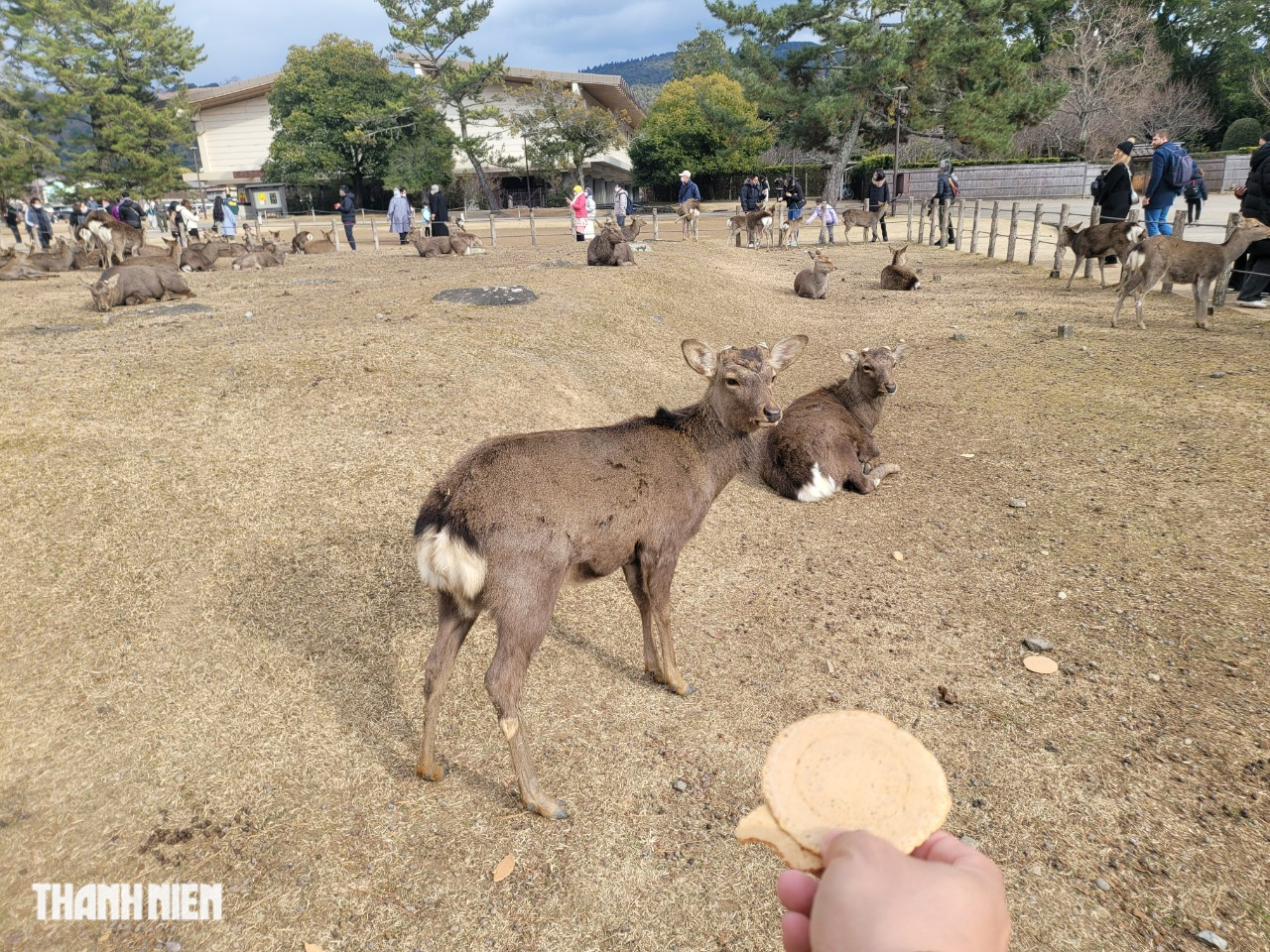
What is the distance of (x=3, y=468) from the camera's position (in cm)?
602

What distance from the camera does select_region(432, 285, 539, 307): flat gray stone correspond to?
1177cm

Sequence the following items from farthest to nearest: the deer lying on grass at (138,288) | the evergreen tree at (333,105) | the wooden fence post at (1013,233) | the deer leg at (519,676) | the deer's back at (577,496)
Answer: the evergreen tree at (333,105)
the wooden fence post at (1013,233)
the deer lying on grass at (138,288)
the deer's back at (577,496)
the deer leg at (519,676)

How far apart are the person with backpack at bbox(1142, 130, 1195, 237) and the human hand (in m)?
15.7

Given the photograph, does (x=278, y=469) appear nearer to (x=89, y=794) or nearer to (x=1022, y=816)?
(x=89, y=794)

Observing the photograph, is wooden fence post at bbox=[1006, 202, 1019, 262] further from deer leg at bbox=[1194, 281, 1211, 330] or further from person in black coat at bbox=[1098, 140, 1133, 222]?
deer leg at bbox=[1194, 281, 1211, 330]

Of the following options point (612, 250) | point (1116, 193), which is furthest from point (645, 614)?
point (1116, 193)

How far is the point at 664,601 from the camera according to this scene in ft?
14.3

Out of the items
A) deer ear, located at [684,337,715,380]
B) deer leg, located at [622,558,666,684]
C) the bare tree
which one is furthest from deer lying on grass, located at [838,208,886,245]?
the bare tree

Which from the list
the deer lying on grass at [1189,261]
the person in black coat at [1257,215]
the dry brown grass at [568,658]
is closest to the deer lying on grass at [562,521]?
the dry brown grass at [568,658]

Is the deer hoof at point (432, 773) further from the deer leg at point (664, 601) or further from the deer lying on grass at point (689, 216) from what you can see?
the deer lying on grass at point (689, 216)

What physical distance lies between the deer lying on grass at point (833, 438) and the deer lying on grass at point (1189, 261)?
6.33m

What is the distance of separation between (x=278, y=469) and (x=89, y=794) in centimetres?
318

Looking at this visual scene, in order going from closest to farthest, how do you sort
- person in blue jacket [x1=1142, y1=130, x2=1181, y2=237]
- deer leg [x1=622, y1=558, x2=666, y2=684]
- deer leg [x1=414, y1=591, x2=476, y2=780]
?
deer leg [x1=414, y1=591, x2=476, y2=780], deer leg [x1=622, y1=558, x2=666, y2=684], person in blue jacket [x1=1142, y1=130, x2=1181, y2=237]

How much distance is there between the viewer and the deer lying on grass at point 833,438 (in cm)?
713
